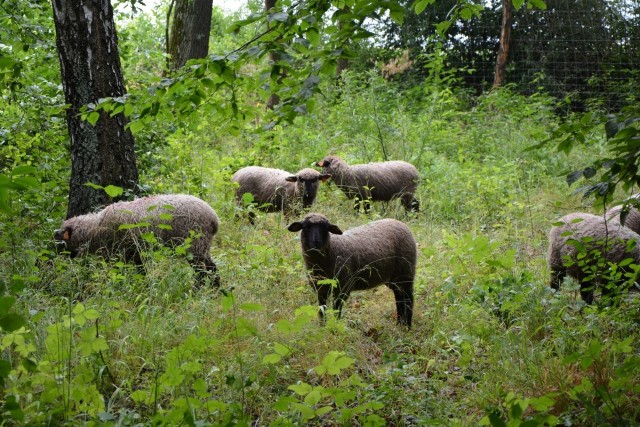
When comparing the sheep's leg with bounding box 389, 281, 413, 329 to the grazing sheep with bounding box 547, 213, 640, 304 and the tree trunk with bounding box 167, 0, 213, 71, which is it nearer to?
the grazing sheep with bounding box 547, 213, 640, 304

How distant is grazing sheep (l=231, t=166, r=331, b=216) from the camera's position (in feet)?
29.4

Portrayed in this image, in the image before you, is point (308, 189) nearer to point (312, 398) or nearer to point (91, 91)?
point (91, 91)

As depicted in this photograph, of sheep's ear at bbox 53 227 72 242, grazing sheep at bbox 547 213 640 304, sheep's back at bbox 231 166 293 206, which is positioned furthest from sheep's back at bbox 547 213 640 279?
sheep's ear at bbox 53 227 72 242

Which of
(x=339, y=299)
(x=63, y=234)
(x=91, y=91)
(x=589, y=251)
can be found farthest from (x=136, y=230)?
(x=589, y=251)

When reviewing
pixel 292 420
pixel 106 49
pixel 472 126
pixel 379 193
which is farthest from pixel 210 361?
pixel 472 126

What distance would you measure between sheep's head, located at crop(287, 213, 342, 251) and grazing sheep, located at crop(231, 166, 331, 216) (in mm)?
2657

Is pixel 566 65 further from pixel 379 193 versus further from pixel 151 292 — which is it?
pixel 151 292

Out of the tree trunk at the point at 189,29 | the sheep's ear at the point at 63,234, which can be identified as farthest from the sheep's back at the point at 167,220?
the tree trunk at the point at 189,29

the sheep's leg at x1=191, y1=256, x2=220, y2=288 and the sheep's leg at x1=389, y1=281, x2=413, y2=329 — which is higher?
the sheep's leg at x1=191, y1=256, x2=220, y2=288

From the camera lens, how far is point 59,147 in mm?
7844

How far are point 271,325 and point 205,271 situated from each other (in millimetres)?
1528

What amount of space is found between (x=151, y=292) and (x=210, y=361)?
109 cm

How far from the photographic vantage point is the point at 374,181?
32.4 feet

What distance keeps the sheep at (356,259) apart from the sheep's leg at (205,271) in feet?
2.84
